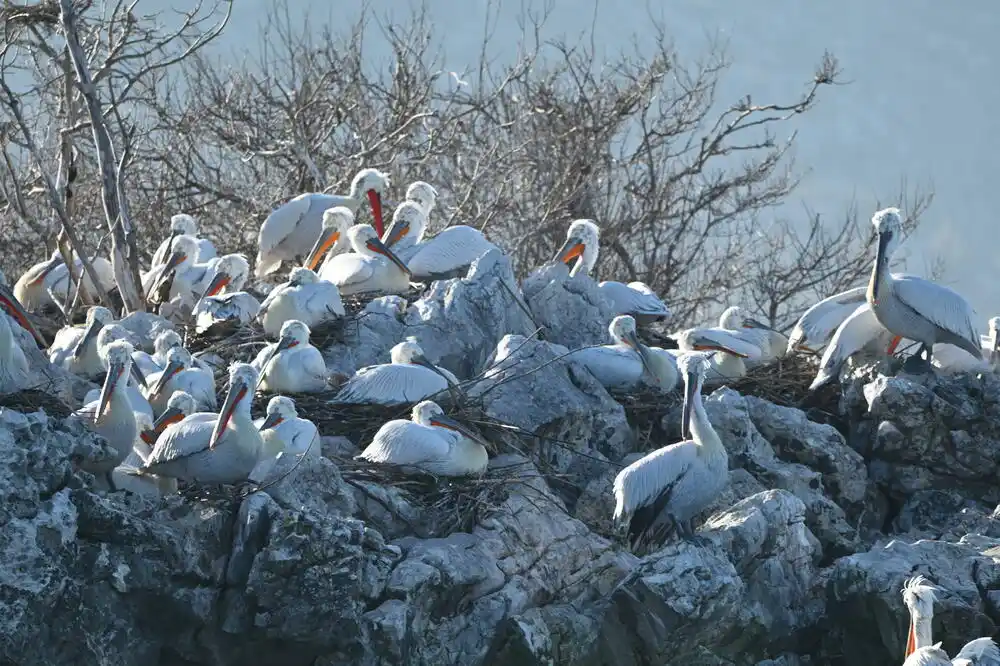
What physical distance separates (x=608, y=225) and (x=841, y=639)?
8389mm

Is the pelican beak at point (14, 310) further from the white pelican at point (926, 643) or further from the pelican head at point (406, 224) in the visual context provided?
the white pelican at point (926, 643)

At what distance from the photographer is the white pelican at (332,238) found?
13672mm

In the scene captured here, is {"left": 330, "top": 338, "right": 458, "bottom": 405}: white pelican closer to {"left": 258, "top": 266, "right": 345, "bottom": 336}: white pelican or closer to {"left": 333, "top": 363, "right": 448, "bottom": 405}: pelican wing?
{"left": 333, "top": 363, "right": 448, "bottom": 405}: pelican wing

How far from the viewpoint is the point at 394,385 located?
33.6ft

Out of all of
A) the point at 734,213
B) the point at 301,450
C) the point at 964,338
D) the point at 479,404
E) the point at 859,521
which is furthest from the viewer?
the point at 734,213

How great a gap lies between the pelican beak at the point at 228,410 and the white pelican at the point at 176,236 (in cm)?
491

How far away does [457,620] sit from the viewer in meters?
8.45

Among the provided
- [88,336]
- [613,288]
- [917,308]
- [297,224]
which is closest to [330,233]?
[297,224]

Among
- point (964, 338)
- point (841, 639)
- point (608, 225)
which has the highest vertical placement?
point (608, 225)

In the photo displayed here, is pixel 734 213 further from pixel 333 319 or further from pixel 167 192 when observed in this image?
pixel 333 319

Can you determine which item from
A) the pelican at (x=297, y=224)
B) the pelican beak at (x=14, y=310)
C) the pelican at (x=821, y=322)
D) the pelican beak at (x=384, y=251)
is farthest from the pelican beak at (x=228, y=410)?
the pelican at (x=821, y=322)

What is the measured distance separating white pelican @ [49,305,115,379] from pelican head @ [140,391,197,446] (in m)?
2.00

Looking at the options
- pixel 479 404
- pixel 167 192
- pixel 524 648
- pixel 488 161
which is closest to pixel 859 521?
pixel 479 404

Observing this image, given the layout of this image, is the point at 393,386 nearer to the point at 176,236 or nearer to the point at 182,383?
the point at 182,383
